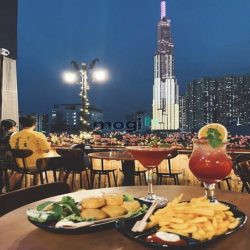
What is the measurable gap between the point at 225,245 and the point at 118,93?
43.5 metres

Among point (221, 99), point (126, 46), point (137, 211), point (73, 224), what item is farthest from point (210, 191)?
point (126, 46)

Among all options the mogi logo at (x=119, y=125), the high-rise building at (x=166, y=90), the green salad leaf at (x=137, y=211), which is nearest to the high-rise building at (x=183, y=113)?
the high-rise building at (x=166, y=90)

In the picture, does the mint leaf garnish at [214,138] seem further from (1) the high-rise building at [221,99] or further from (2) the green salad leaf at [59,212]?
(1) the high-rise building at [221,99]

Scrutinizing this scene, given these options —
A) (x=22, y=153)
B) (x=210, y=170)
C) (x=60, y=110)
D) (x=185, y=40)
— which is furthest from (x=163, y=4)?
(x=210, y=170)

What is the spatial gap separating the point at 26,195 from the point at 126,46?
4006 centimetres

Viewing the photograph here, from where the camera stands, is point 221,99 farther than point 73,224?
Yes

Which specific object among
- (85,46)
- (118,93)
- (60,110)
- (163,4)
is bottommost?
(60,110)

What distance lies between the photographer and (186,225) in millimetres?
803

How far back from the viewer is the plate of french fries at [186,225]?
30.2 inches

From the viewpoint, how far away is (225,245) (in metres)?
0.81

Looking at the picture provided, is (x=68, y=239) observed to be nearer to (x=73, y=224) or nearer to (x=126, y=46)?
(x=73, y=224)

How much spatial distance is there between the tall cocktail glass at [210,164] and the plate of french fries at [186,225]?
280 mm

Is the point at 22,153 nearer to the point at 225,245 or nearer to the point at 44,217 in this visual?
the point at 44,217

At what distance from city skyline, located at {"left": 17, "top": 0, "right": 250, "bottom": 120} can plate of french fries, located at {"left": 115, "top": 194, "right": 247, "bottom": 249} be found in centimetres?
2912
